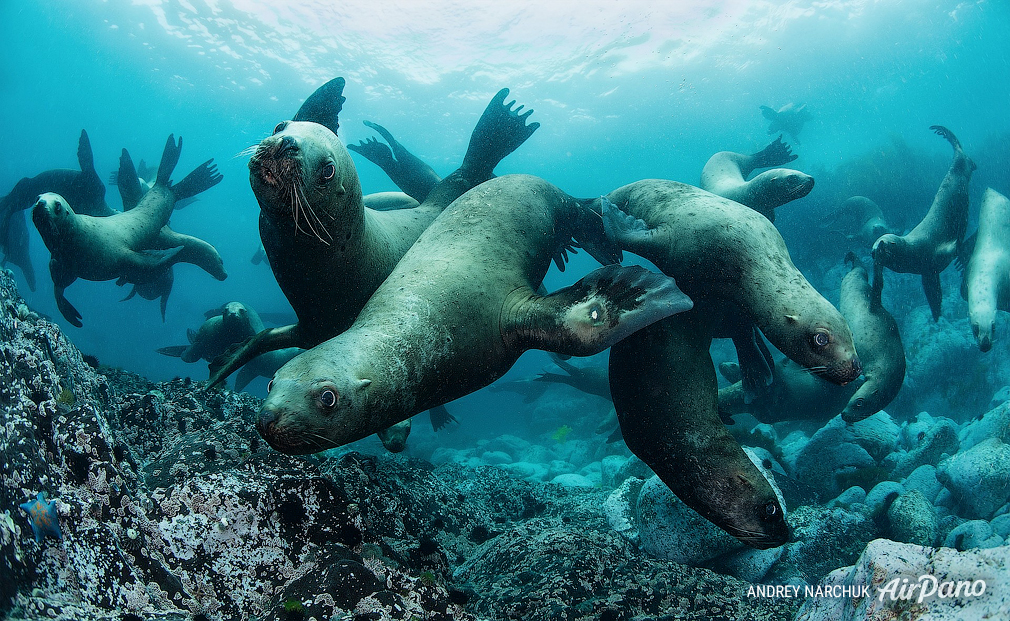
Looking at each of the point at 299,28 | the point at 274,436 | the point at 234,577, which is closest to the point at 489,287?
the point at 274,436

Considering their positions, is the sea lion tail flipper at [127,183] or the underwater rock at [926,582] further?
the sea lion tail flipper at [127,183]

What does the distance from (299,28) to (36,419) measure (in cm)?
3311

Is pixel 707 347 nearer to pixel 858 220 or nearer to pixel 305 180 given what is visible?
pixel 305 180

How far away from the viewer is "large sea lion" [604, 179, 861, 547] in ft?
10.5

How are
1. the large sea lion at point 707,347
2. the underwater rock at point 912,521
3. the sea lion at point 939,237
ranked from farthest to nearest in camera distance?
the sea lion at point 939,237 → the underwater rock at point 912,521 → the large sea lion at point 707,347

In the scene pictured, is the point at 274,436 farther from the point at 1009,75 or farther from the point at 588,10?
the point at 1009,75

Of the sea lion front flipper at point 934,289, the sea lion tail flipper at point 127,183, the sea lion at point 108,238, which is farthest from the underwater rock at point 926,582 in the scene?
the sea lion tail flipper at point 127,183

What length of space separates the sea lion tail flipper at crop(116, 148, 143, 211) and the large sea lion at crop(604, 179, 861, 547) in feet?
33.3

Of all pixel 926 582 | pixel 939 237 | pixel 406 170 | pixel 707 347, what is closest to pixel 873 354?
pixel 939 237

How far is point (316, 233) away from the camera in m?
3.13

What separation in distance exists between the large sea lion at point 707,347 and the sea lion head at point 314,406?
2294mm

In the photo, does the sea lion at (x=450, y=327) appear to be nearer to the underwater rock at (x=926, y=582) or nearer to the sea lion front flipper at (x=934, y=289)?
the underwater rock at (x=926, y=582)

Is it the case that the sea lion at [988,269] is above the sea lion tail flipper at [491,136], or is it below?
below

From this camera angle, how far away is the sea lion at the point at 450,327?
2.29 meters
